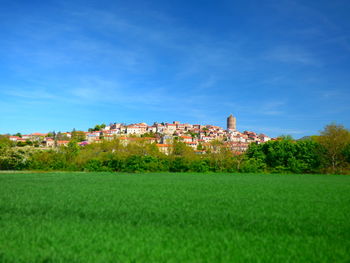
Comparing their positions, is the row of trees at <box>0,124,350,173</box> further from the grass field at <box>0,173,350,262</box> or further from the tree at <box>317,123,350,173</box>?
the grass field at <box>0,173,350,262</box>

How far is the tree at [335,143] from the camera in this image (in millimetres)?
54344

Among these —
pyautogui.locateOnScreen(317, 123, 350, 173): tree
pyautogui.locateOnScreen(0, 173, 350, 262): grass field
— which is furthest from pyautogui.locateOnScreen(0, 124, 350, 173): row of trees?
pyautogui.locateOnScreen(0, 173, 350, 262): grass field

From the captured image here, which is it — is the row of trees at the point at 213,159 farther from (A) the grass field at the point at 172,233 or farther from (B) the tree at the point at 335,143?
(A) the grass field at the point at 172,233

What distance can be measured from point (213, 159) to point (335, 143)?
2332cm

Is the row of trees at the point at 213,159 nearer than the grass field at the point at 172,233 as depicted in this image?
No

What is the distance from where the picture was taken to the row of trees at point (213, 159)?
5519cm

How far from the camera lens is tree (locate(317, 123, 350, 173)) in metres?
54.3

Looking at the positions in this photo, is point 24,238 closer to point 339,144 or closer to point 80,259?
point 80,259

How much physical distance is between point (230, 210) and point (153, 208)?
3680mm

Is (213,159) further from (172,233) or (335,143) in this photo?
(172,233)

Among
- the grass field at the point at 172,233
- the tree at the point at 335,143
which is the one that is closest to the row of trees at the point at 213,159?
the tree at the point at 335,143

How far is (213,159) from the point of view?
2355 inches

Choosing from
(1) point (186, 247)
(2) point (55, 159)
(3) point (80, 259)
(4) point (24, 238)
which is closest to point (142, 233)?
(1) point (186, 247)

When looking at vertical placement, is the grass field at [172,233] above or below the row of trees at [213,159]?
below
